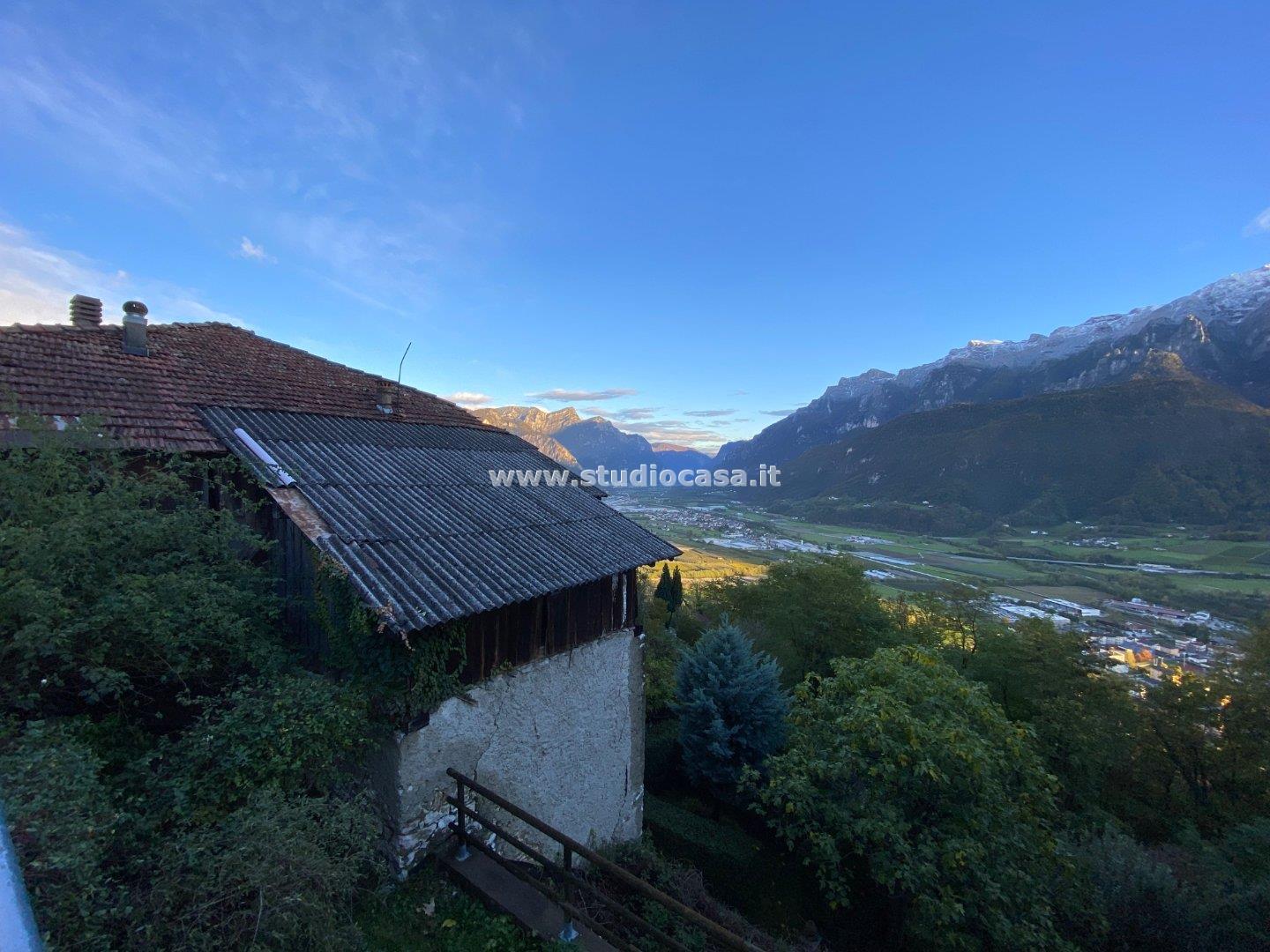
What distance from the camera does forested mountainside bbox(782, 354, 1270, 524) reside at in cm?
6538

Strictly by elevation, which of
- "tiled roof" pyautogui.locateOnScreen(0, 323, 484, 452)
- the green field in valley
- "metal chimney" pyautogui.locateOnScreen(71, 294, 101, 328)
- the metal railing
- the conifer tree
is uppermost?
"metal chimney" pyautogui.locateOnScreen(71, 294, 101, 328)

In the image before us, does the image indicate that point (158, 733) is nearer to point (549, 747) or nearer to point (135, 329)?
point (549, 747)

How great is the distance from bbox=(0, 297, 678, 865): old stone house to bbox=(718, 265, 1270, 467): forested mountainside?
126 m

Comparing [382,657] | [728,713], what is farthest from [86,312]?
[728,713]

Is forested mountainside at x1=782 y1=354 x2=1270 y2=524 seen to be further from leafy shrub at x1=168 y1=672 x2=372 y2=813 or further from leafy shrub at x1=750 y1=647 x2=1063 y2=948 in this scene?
leafy shrub at x1=168 y1=672 x2=372 y2=813

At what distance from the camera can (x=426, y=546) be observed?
662 centimetres

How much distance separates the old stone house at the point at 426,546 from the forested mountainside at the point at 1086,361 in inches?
4967

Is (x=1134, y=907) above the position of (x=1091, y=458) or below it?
below

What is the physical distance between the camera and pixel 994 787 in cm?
819

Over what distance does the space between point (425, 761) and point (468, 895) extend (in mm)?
1446

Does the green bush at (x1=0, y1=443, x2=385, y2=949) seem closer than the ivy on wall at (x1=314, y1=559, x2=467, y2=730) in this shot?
Yes

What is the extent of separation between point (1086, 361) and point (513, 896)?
161899mm

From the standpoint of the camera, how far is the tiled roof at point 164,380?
645 centimetres

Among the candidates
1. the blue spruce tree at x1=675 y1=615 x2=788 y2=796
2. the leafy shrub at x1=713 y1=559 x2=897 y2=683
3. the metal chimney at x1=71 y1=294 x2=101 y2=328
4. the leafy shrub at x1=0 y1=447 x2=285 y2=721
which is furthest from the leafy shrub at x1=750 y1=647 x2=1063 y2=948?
the metal chimney at x1=71 y1=294 x2=101 y2=328
